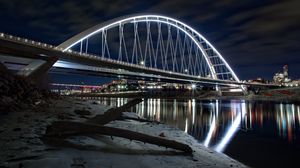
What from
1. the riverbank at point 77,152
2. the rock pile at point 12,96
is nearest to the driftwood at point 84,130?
the riverbank at point 77,152

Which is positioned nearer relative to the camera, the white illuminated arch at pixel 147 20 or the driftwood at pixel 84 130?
the driftwood at pixel 84 130

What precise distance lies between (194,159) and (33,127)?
5.72 m

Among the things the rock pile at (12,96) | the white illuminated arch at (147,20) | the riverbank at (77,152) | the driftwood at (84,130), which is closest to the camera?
the riverbank at (77,152)

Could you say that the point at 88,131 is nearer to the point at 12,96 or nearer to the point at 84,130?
the point at 84,130

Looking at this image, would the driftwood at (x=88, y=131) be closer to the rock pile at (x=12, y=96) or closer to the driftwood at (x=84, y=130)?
the driftwood at (x=84, y=130)

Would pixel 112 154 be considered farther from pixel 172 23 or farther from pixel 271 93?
pixel 271 93

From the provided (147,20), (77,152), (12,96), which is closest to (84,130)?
(77,152)

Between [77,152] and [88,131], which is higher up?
[88,131]

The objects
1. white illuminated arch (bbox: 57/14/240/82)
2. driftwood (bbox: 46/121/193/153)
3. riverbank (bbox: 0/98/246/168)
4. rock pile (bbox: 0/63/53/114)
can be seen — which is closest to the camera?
riverbank (bbox: 0/98/246/168)

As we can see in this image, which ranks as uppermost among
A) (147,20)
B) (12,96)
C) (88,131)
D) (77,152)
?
(147,20)

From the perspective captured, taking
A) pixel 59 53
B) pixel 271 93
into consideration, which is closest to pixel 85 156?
pixel 59 53

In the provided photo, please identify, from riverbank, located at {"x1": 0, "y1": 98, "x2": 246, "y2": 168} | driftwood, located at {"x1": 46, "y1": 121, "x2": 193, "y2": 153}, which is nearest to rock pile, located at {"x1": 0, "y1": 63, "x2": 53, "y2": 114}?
riverbank, located at {"x1": 0, "y1": 98, "x2": 246, "y2": 168}

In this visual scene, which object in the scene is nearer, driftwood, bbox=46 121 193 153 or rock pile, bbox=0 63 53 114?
driftwood, bbox=46 121 193 153

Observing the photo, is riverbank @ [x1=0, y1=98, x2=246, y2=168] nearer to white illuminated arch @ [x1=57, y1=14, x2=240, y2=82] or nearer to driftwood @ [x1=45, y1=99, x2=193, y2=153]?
driftwood @ [x1=45, y1=99, x2=193, y2=153]
